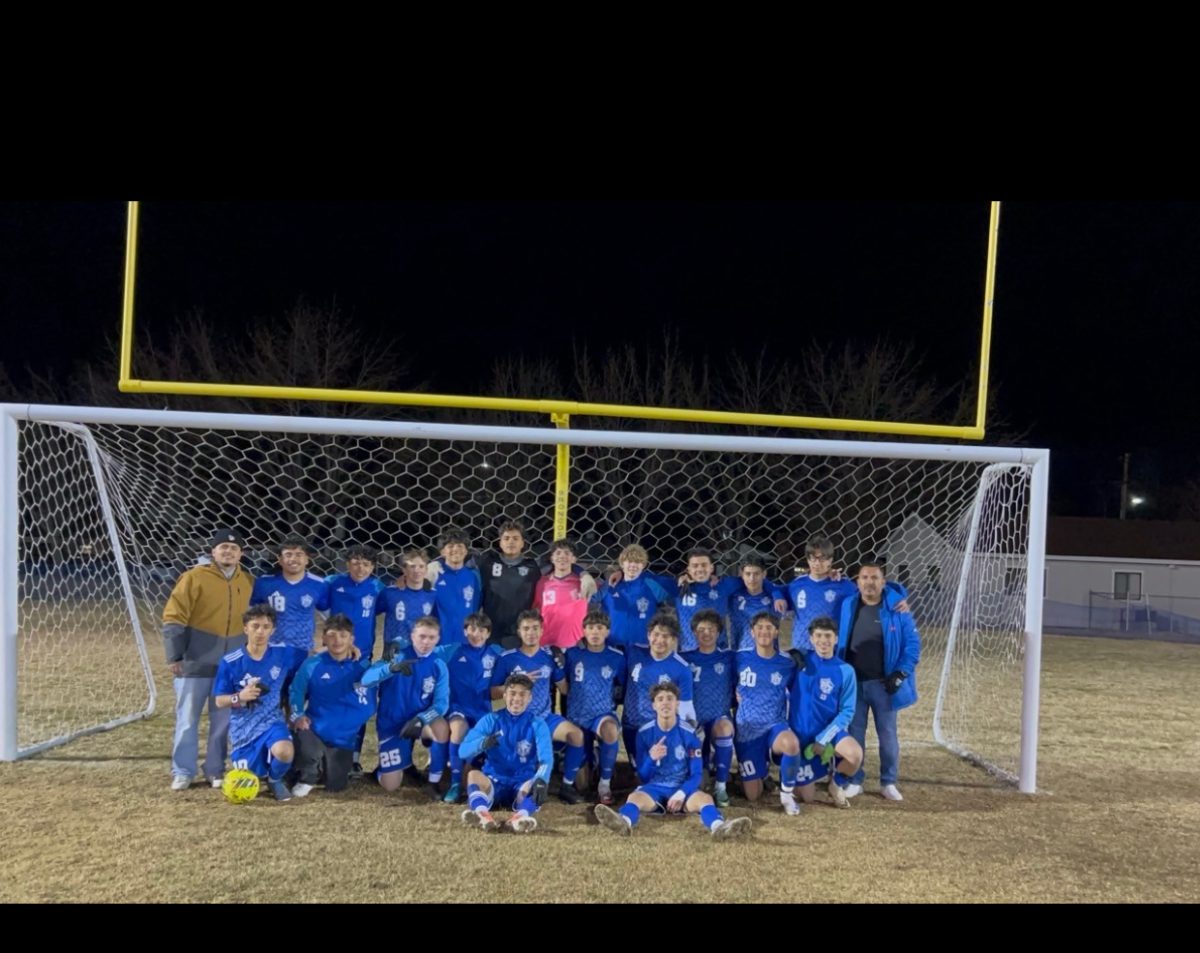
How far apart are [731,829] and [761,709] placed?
81cm

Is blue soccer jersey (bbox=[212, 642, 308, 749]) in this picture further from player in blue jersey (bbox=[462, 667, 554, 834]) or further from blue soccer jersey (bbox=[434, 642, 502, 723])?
player in blue jersey (bbox=[462, 667, 554, 834])

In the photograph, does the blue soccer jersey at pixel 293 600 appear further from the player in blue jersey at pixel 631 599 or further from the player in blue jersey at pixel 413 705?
the player in blue jersey at pixel 631 599

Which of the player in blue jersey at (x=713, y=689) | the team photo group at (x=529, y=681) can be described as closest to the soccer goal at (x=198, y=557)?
the team photo group at (x=529, y=681)

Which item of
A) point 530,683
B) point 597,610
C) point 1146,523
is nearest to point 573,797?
point 530,683

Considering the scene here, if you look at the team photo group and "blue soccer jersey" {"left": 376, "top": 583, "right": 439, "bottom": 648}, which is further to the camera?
"blue soccer jersey" {"left": 376, "top": 583, "right": 439, "bottom": 648}

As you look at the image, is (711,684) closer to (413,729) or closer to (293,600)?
(413,729)

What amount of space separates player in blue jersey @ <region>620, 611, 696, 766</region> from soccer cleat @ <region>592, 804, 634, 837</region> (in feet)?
1.79

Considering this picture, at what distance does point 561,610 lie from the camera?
4.77m

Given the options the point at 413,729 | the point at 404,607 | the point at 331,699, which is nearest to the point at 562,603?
the point at 404,607

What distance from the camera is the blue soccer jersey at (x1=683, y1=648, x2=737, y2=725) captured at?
4477 mm

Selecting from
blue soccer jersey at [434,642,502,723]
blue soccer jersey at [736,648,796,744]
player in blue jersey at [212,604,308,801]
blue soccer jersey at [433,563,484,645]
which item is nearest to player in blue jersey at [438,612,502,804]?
blue soccer jersey at [434,642,502,723]

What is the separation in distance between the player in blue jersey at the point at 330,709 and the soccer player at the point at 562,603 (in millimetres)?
1030

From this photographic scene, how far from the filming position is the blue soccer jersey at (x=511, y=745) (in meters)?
4.02

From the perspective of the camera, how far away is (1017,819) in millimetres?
4199
